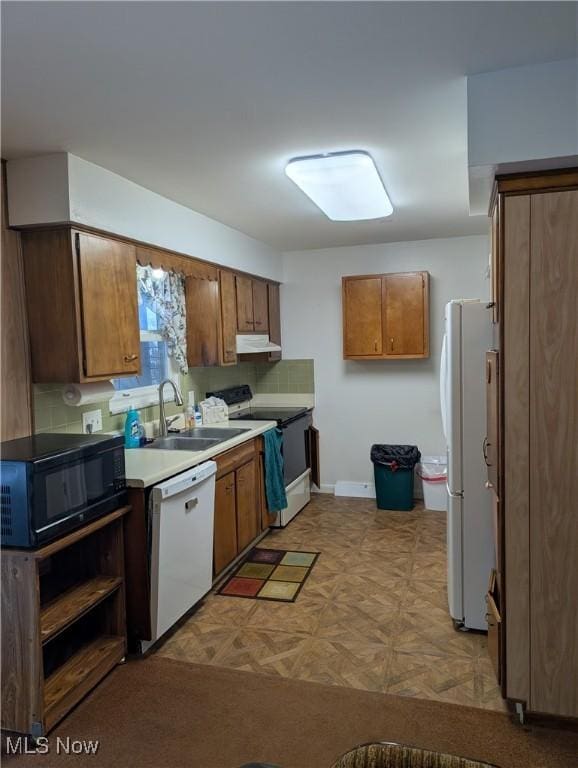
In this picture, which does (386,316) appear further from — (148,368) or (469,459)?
(469,459)

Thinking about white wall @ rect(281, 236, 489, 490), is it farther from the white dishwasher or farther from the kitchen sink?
the white dishwasher

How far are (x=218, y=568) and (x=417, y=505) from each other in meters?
2.34

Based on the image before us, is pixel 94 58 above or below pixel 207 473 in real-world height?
above

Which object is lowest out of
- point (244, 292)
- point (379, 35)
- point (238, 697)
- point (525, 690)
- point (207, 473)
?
point (238, 697)

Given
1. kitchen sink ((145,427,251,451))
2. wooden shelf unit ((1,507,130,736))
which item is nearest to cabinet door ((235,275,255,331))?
kitchen sink ((145,427,251,451))

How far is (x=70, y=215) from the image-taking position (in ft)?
8.42

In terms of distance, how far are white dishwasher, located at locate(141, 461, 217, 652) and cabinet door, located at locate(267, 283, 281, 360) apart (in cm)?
239

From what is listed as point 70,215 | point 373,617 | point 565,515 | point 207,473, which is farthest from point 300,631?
point 70,215

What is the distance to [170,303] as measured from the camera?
155 inches

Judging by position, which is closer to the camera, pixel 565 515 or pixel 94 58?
pixel 94 58

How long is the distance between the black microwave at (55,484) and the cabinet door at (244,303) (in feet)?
6.97

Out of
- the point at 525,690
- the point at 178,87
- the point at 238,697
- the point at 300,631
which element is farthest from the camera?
the point at 300,631

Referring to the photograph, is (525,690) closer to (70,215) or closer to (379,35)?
(379,35)

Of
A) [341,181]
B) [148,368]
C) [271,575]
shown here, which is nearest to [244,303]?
[148,368]
